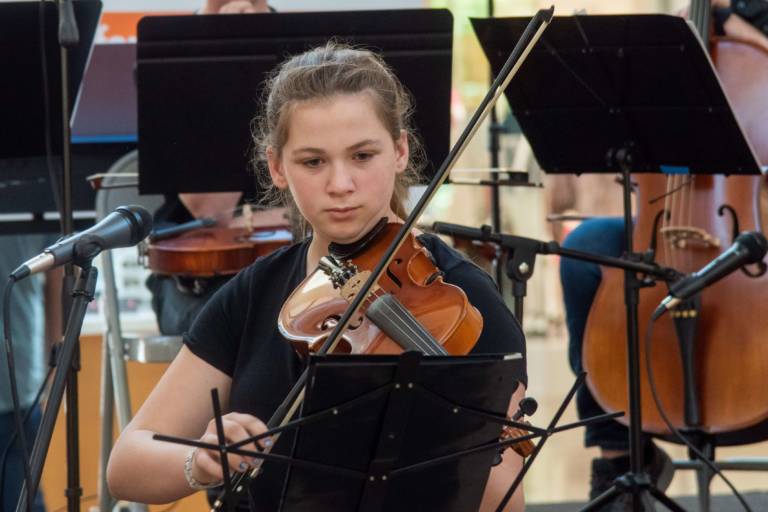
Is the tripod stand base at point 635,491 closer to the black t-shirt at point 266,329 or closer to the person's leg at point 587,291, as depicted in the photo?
the person's leg at point 587,291

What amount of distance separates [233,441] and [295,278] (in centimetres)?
53

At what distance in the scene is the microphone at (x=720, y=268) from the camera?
7.39 ft

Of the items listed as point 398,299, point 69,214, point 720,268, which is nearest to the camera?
point 398,299

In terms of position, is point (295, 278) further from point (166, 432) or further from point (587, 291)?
point (587, 291)

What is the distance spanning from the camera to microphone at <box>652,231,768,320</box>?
2.25 m

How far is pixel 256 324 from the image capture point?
67.3 inches

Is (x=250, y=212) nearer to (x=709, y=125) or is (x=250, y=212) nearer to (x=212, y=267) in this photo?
(x=212, y=267)

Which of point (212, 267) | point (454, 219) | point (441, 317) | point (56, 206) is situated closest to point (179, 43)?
point (212, 267)

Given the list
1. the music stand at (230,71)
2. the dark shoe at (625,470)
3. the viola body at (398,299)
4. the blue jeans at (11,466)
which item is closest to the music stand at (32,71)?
the music stand at (230,71)

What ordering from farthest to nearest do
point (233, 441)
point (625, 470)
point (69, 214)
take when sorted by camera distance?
1. point (625, 470)
2. point (69, 214)
3. point (233, 441)

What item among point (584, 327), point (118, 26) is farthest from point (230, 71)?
point (118, 26)

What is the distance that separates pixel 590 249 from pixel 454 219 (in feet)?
9.73

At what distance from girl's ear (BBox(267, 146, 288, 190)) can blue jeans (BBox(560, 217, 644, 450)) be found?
1.23 metres

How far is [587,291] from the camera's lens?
2.87 meters
